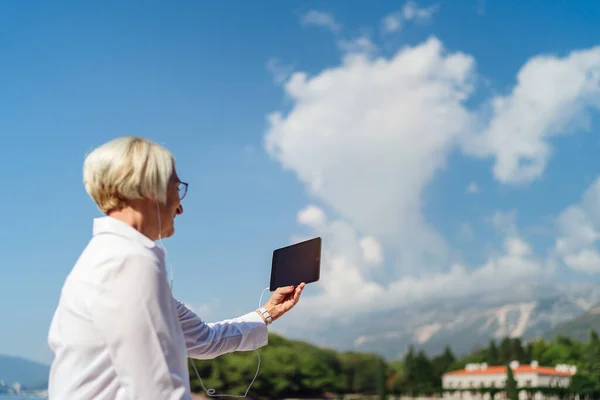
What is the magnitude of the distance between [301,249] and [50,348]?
1204 mm

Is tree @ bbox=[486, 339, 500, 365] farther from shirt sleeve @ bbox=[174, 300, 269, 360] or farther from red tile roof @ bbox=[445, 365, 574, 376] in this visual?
shirt sleeve @ bbox=[174, 300, 269, 360]

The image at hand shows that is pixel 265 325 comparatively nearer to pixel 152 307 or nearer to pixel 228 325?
pixel 228 325

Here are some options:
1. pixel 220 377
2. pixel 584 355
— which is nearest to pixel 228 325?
pixel 220 377

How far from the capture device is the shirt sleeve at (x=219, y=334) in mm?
2158

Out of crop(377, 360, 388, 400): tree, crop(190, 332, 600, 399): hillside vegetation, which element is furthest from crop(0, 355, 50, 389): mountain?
crop(377, 360, 388, 400): tree

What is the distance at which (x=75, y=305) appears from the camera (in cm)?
142

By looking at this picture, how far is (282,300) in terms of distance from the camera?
2.62m

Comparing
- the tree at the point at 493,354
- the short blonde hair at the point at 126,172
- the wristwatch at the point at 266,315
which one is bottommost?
the wristwatch at the point at 266,315

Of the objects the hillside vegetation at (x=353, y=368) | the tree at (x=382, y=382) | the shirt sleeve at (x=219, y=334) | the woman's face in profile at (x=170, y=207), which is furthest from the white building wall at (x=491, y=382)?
the woman's face in profile at (x=170, y=207)

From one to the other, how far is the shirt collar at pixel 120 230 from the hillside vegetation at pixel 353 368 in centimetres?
6836

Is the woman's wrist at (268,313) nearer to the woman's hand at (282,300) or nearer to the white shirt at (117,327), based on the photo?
the woman's hand at (282,300)

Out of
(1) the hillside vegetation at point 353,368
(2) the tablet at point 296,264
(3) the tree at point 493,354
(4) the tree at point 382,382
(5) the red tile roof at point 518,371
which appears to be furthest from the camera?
(3) the tree at point 493,354

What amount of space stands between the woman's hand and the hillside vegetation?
221 ft

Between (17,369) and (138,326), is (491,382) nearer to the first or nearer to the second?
(138,326)
